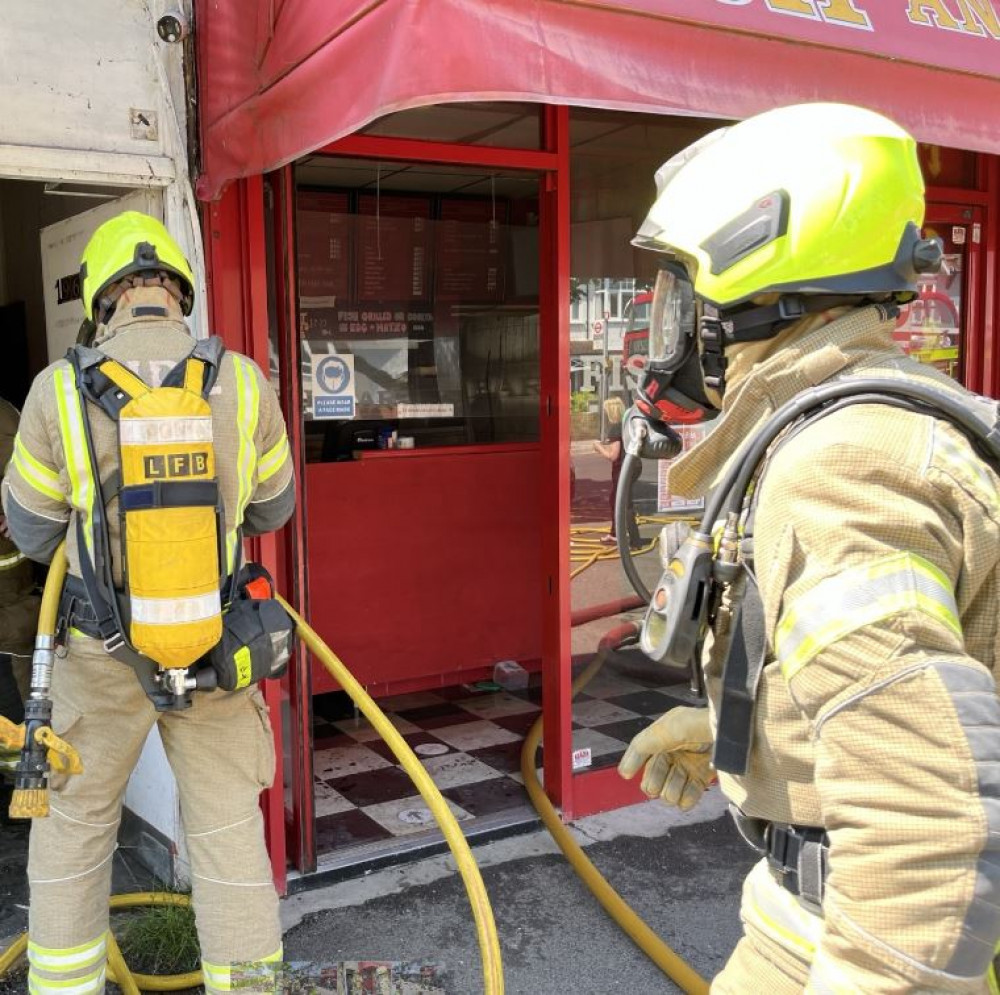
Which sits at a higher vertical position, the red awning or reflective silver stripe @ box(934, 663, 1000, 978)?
the red awning

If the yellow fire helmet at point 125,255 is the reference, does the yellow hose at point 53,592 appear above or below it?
below

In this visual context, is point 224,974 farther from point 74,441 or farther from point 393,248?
point 393,248

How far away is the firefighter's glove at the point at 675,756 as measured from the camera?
5.62ft

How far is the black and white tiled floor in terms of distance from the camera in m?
3.97

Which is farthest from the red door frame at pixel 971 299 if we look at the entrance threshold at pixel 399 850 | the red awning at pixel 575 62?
the entrance threshold at pixel 399 850

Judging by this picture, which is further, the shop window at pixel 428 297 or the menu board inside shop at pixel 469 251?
the menu board inside shop at pixel 469 251

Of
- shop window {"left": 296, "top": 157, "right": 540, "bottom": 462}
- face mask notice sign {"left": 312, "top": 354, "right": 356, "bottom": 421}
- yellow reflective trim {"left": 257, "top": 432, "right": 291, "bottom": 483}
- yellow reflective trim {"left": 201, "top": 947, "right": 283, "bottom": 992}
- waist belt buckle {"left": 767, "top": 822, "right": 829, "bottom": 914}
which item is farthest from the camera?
shop window {"left": 296, "top": 157, "right": 540, "bottom": 462}

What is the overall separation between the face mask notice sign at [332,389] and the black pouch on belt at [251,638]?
→ 1903 millimetres

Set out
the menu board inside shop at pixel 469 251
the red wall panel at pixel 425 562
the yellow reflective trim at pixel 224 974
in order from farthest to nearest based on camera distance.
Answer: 1. the menu board inside shop at pixel 469 251
2. the red wall panel at pixel 425 562
3. the yellow reflective trim at pixel 224 974

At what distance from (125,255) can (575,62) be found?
1208 millimetres

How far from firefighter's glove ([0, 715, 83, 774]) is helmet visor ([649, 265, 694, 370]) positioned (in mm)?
1636

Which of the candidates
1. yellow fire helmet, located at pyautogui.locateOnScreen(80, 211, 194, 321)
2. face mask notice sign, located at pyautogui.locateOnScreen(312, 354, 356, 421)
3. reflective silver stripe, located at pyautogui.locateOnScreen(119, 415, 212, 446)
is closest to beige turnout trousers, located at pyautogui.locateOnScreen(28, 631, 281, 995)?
reflective silver stripe, located at pyautogui.locateOnScreen(119, 415, 212, 446)

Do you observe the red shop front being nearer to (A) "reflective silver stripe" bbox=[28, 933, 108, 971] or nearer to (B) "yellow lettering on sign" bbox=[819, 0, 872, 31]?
(B) "yellow lettering on sign" bbox=[819, 0, 872, 31]

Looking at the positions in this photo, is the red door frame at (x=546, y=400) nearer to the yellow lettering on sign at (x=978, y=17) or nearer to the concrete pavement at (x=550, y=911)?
the concrete pavement at (x=550, y=911)
